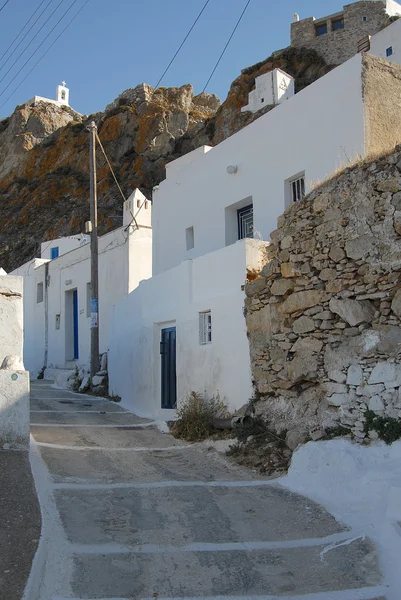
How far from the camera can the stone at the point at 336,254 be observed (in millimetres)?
7258

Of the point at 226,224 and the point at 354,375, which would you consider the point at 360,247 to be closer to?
the point at 354,375

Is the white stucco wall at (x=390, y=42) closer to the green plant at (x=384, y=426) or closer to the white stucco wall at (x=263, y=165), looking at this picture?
the white stucco wall at (x=263, y=165)

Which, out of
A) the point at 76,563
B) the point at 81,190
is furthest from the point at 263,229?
the point at 81,190

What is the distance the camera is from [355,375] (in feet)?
22.6

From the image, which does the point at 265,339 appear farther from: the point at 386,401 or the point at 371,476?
the point at 371,476

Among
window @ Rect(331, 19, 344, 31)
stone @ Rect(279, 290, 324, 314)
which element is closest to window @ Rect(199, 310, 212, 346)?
stone @ Rect(279, 290, 324, 314)

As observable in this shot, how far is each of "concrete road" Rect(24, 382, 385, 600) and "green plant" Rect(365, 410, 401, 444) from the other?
1.11 metres

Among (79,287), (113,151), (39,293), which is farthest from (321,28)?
(79,287)

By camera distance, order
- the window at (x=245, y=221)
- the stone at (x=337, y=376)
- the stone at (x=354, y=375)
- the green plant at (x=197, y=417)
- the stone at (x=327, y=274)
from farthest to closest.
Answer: the window at (x=245, y=221) → the green plant at (x=197, y=417) → the stone at (x=327, y=274) → the stone at (x=337, y=376) → the stone at (x=354, y=375)

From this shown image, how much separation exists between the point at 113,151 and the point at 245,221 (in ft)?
97.5

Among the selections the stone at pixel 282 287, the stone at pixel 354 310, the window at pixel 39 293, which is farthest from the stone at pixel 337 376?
the window at pixel 39 293

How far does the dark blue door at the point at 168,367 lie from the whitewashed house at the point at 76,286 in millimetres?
6621

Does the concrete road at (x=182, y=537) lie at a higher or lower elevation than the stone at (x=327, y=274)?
lower

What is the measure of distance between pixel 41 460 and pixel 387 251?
16.2 feet
